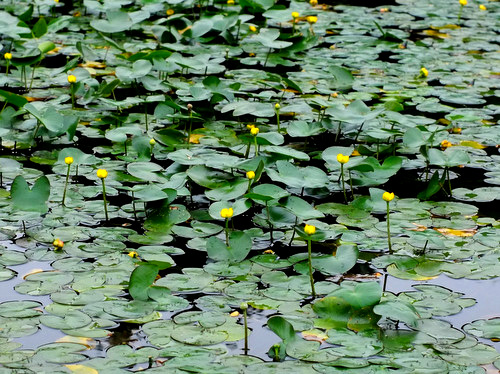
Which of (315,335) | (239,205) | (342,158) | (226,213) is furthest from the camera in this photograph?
(342,158)

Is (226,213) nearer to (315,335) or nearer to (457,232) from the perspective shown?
(315,335)

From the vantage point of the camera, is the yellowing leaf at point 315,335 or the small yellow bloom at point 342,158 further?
the small yellow bloom at point 342,158

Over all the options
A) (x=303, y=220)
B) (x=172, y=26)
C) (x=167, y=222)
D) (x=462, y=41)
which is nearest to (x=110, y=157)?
(x=167, y=222)

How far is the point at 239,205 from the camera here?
2578 mm

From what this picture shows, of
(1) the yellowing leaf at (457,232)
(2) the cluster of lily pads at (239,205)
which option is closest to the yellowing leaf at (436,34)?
(2) the cluster of lily pads at (239,205)

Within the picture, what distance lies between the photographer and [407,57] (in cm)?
466

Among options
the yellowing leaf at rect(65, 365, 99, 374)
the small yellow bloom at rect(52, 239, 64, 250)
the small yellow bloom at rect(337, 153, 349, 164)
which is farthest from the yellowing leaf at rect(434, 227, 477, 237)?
the yellowing leaf at rect(65, 365, 99, 374)

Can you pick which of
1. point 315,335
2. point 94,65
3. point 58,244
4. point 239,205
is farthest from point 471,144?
point 94,65

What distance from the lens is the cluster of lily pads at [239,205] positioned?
207cm

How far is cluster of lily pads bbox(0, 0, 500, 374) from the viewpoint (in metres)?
2.07

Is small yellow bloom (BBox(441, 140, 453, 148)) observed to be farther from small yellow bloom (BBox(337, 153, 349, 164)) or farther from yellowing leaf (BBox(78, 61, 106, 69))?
yellowing leaf (BBox(78, 61, 106, 69))

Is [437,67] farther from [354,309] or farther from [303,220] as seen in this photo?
[354,309]

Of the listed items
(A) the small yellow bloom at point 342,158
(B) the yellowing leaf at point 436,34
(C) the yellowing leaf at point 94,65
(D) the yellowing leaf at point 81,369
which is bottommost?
(C) the yellowing leaf at point 94,65

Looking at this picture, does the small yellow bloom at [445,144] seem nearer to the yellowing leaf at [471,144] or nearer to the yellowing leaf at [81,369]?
the yellowing leaf at [471,144]
